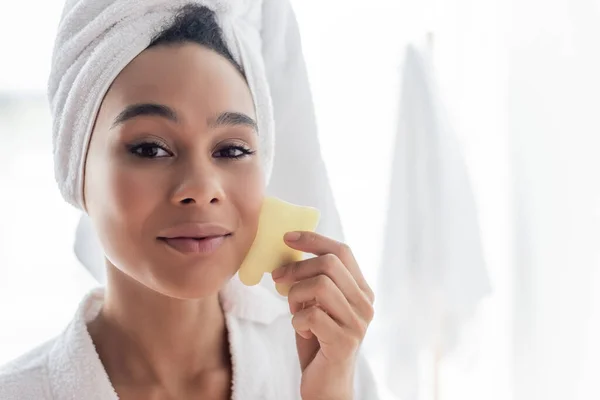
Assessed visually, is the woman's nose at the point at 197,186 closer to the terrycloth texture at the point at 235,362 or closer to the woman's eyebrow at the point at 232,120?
the woman's eyebrow at the point at 232,120

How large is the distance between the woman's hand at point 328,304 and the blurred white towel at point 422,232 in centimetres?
65

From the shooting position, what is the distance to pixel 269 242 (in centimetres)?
76

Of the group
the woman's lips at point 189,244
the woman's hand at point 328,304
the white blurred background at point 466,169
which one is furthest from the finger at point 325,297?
the white blurred background at point 466,169

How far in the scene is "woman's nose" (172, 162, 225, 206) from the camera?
2.22 ft

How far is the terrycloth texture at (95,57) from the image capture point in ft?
2.38

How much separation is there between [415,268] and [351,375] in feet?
2.19

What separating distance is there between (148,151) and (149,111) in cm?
4

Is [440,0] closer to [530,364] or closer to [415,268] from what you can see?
[415,268]

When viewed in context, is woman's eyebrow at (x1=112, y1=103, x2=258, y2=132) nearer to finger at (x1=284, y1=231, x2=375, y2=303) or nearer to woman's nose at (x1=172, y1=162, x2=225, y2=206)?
woman's nose at (x1=172, y1=162, x2=225, y2=206)

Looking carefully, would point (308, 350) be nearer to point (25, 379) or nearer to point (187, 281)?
point (187, 281)

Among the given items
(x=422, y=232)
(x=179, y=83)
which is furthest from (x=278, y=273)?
(x=422, y=232)

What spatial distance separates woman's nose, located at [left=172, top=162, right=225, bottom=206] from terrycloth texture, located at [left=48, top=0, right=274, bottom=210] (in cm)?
14

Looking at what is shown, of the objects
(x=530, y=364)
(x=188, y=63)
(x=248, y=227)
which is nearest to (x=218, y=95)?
(x=188, y=63)

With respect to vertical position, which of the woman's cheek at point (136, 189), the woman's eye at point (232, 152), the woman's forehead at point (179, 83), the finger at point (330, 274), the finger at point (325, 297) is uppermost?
the woman's forehead at point (179, 83)
